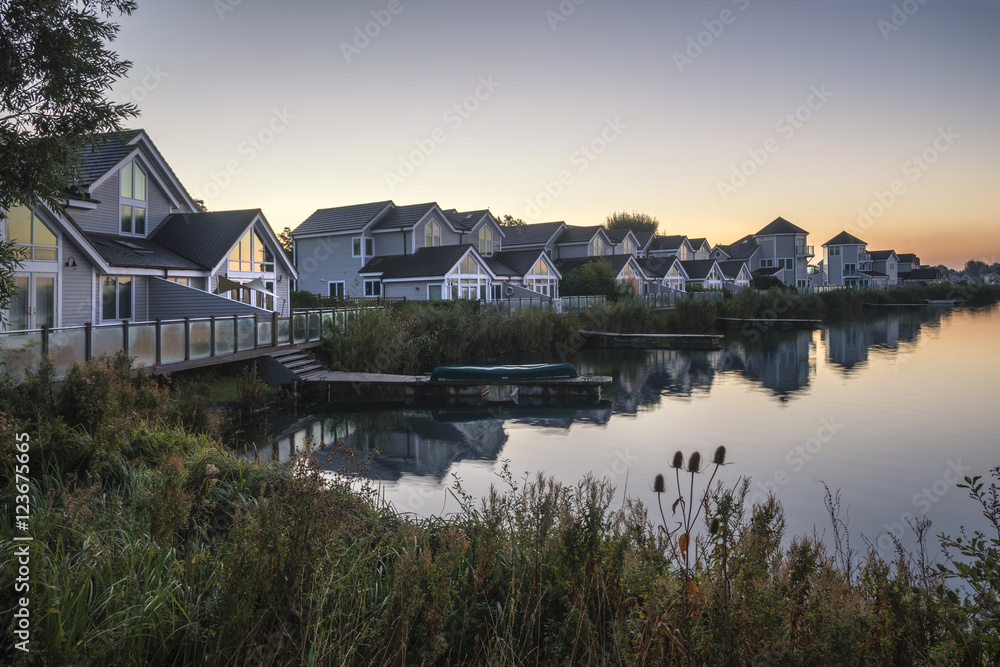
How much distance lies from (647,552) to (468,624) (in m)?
1.33

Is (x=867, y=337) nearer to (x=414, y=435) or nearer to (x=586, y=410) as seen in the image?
(x=586, y=410)

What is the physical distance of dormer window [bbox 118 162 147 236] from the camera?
24.0 metres

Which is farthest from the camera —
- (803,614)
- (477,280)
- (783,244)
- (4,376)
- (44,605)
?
(783,244)

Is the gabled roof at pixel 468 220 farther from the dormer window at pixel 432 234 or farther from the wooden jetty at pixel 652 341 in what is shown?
the wooden jetty at pixel 652 341

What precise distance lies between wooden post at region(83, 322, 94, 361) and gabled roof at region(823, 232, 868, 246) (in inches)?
4230

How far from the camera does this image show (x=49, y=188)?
7.41 meters

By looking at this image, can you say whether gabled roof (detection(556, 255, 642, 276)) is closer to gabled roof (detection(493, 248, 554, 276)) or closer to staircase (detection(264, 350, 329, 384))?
gabled roof (detection(493, 248, 554, 276))

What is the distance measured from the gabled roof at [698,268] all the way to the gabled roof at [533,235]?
16.7 meters

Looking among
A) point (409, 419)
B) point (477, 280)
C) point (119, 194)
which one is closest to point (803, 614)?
point (409, 419)

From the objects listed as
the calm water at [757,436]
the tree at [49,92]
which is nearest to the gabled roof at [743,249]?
the calm water at [757,436]

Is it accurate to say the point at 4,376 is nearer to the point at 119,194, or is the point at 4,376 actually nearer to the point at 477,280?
the point at 119,194

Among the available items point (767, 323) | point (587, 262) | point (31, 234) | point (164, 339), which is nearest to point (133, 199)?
point (31, 234)

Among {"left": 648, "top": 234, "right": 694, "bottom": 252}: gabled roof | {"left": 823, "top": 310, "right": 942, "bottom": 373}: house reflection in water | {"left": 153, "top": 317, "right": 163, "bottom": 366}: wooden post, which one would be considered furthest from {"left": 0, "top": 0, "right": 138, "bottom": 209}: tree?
{"left": 648, "top": 234, "right": 694, "bottom": 252}: gabled roof

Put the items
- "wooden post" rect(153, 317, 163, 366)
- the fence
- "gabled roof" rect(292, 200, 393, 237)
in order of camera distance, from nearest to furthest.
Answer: the fence
"wooden post" rect(153, 317, 163, 366)
"gabled roof" rect(292, 200, 393, 237)
